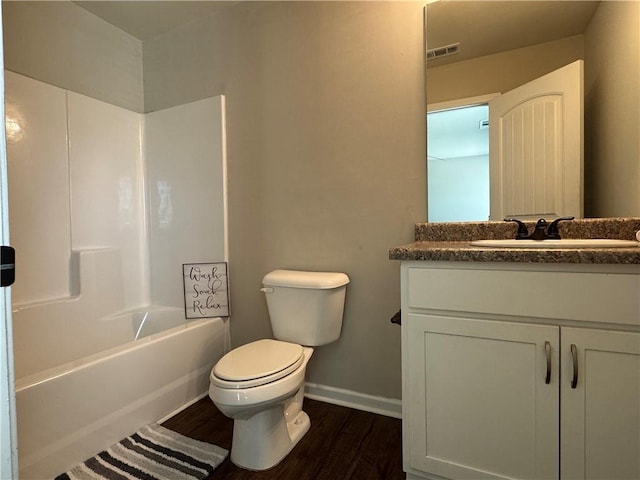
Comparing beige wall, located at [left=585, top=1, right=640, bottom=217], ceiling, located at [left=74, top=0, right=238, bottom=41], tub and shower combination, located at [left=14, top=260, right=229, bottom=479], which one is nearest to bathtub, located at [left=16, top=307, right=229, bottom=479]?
tub and shower combination, located at [left=14, top=260, right=229, bottom=479]

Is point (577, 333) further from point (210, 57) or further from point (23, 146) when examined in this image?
point (23, 146)

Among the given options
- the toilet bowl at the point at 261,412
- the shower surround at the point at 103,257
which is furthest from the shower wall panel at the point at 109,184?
the toilet bowl at the point at 261,412

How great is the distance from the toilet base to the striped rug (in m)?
0.11

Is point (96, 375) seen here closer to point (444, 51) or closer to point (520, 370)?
point (520, 370)

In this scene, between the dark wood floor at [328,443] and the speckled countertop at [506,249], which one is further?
the dark wood floor at [328,443]

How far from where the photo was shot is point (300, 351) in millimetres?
1512

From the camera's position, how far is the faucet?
1325 mm

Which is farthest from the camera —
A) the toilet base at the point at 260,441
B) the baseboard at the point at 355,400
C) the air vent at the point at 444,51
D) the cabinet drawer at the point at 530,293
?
the baseboard at the point at 355,400

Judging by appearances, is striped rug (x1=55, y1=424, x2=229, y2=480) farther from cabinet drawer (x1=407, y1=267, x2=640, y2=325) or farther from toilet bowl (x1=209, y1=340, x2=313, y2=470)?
cabinet drawer (x1=407, y1=267, x2=640, y2=325)

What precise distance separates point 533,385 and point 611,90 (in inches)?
46.9

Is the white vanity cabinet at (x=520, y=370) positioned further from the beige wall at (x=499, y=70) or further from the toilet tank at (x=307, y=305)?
the beige wall at (x=499, y=70)

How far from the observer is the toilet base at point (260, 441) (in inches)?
54.4

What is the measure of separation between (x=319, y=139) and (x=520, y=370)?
4.56 feet

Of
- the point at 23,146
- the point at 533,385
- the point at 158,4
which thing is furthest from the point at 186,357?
the point at 158,4
